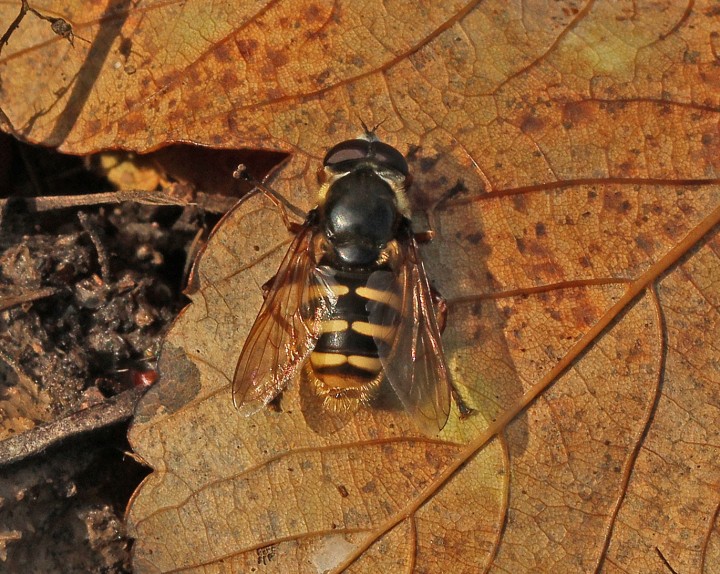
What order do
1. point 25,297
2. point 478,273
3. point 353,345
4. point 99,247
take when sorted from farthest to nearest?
point 99,247 → point 25,297 → point 478,273 → point 353,345

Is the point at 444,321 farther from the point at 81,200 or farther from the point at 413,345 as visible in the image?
the point at 81,200

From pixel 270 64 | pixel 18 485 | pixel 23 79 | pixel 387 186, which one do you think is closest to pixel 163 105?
pixel 270 64

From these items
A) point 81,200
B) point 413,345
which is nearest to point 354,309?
point 413,345

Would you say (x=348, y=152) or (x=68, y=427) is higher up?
(x=348, y=152)

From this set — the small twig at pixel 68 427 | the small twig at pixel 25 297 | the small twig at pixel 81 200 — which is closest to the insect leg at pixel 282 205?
the small twig at pixel 81 200

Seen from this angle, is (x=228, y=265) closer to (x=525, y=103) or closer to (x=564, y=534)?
(x=525, y=103)

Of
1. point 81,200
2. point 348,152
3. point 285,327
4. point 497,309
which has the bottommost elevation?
point 285,327
